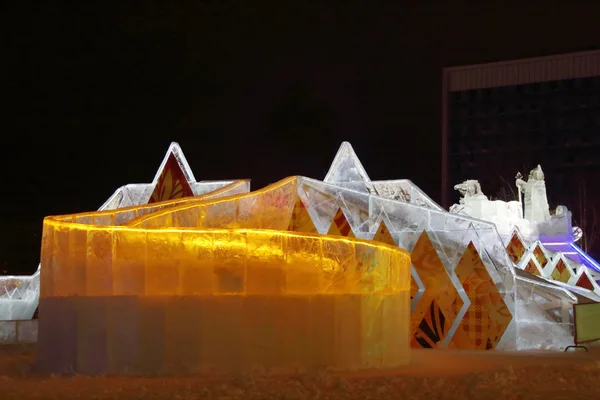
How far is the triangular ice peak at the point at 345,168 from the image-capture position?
25.2 meters

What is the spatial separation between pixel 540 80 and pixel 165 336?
70291mm

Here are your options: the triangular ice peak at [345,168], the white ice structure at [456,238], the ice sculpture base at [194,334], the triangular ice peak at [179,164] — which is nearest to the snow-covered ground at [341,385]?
the ice sculpture base at [194,334]

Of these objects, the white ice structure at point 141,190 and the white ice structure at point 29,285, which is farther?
the white ice structure at point 29,285

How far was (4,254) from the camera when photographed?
5500 centimetres

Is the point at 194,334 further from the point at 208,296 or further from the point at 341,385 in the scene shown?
the point at 341,385

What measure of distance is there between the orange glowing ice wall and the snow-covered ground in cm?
54

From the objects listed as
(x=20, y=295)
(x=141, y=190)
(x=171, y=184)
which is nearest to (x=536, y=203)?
(x=171, y=184)

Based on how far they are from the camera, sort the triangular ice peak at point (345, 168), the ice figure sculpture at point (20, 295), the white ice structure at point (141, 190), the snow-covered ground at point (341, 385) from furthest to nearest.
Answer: the ice figure sculpture at point (20, 295) < the white ice structure at point (141, 190) < the triangular ice peak at point (345, 168) < the snow-covered ground at point (341, 385)

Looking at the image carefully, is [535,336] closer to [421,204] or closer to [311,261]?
[421,204]

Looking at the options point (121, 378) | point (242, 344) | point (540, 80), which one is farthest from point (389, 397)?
point (540, 80)

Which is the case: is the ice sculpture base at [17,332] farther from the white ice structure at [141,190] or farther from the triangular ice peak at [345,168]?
the triangular ice peak at [345,168]

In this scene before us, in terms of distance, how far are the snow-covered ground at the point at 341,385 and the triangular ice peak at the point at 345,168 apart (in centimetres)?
951

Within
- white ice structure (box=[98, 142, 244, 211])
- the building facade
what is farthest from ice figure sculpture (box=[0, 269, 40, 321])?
the building facade

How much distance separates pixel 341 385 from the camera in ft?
42.1
